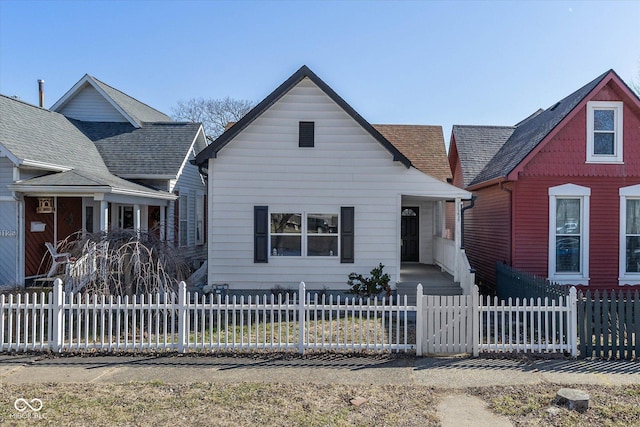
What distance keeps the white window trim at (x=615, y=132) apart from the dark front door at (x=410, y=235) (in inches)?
277

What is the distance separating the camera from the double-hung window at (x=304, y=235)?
39.7ft

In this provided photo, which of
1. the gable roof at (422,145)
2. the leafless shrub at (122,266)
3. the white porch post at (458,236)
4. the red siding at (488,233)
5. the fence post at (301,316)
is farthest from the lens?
the gable roof at (422,145)

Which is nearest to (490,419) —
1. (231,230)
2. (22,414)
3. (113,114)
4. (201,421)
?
(201,421)

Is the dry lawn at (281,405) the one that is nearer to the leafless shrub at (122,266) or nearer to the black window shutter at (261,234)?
the leafless shrub at (122,266)

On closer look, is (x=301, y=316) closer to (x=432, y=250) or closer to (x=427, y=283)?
(x=427, y=283)

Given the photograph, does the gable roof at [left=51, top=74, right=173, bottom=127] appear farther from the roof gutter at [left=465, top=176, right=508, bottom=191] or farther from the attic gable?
the attic gable

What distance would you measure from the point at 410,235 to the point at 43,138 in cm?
1393

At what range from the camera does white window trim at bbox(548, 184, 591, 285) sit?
12.7 meters

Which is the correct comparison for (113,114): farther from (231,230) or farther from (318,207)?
(318,207)

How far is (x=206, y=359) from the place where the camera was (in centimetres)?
737

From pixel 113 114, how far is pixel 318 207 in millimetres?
12589

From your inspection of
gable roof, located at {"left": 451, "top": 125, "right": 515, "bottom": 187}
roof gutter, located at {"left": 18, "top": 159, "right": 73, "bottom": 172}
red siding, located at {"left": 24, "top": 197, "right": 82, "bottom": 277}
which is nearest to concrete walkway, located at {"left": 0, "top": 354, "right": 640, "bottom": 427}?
red siding, located at {"left": 24, "top": 197, "right": 82, "bottom": 277}

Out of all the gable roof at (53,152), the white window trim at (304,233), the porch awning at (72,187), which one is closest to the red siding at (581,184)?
the white window trim at (304,233)

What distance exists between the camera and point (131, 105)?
21250mm
